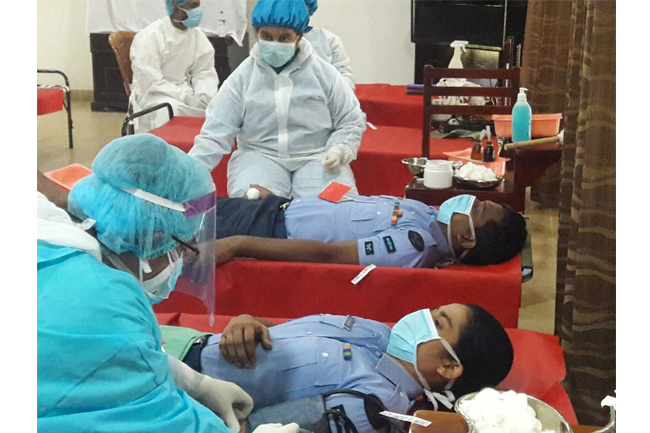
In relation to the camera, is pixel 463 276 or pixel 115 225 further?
pixel 463 276

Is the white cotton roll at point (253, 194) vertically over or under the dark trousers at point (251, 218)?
over

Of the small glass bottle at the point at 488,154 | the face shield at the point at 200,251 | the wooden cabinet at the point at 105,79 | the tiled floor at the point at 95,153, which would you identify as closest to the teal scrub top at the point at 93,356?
the face shield at the point at 200,251

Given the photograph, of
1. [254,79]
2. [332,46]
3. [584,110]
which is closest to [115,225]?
[584,110]

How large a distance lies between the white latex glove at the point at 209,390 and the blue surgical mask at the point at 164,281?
0.17 metres

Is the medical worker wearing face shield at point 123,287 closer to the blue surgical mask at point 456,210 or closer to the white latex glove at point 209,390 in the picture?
the white latex glove at point 209,390

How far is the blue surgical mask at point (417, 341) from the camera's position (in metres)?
1.67

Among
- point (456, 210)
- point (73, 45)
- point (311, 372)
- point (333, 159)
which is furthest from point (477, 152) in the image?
point (73, 45)

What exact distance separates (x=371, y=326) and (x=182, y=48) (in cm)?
315

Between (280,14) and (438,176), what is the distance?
2.83 ft

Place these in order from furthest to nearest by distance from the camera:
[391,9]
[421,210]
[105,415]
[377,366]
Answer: [391,9]
[421,210]
[377,366]
[105,415]

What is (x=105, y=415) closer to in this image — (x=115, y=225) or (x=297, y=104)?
(x=115, y=225)

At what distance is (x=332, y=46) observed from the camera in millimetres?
4348

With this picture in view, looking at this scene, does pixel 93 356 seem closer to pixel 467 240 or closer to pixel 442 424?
pixel 442 424

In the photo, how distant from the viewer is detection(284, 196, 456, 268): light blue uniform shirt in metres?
2.29
